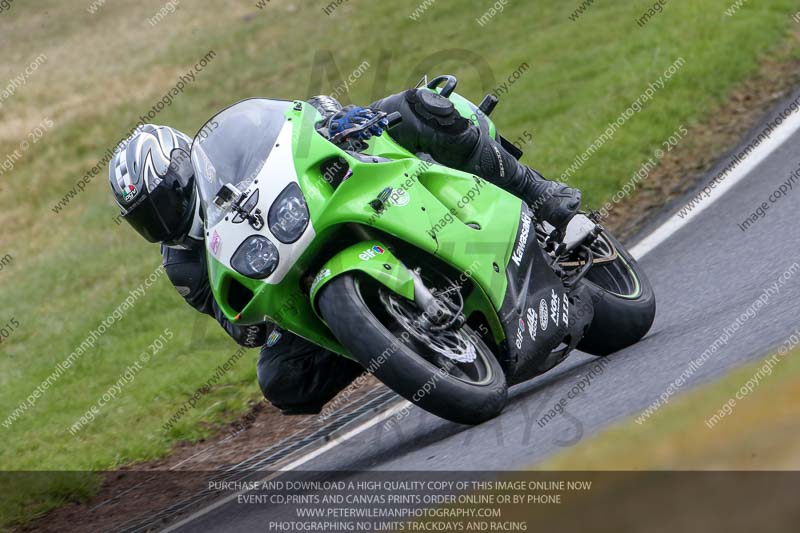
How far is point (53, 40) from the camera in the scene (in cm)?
2417

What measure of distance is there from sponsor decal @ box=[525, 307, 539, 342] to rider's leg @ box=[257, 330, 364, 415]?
1.14 m

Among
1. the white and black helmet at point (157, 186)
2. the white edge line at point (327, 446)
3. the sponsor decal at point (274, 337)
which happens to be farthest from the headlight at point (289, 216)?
the white edge line at point (327, 446)

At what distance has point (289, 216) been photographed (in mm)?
5297

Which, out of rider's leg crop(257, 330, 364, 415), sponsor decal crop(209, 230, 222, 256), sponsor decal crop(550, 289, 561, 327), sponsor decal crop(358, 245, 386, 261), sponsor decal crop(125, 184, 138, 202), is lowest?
rider's leg crop(257, 330, 364, 415)

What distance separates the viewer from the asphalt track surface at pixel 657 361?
17.5 ft

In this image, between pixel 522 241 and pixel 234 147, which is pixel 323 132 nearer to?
pixel 234 147

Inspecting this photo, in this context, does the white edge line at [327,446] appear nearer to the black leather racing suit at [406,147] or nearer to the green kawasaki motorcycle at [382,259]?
the black leather racing suit at [406,147]

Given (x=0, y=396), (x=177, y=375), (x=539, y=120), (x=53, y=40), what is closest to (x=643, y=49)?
(x=539, y=120)

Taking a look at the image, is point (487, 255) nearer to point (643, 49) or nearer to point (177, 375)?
point (177, 375)

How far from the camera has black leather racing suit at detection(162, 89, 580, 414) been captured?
Result: 240 inches

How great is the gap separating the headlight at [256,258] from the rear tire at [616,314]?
1907 mm

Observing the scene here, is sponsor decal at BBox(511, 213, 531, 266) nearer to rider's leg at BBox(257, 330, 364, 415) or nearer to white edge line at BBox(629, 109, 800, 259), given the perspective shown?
rider's leg at BBox(257, 330, 364, 415)

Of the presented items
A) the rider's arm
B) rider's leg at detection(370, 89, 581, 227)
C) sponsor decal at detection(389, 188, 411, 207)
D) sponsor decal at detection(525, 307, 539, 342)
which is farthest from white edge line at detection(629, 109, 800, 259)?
sponsor decal at detection(389, 188, 411, 207)

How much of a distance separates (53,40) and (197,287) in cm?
1933
